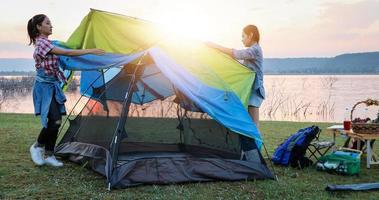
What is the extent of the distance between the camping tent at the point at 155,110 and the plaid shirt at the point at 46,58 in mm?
254

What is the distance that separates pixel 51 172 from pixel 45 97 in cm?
92

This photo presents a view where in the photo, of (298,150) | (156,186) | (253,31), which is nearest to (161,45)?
(253,31)

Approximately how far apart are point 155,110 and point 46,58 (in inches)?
60.6

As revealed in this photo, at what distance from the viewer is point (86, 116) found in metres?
6.22

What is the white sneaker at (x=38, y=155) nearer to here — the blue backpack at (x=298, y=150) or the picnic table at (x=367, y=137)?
the blue backpack at (x=298, y=150)

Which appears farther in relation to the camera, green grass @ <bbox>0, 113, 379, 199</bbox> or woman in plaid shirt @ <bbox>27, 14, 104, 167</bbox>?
woman in plaid shirt @ <bbox>27, 14, 104, 167</bbox>

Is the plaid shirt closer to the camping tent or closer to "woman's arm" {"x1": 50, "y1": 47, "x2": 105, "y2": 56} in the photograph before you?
"woman's arm" {"x1": 50, "y1": 47, "x2": 105, "y2": 56}

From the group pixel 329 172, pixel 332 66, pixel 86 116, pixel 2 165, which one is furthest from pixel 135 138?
pixel 332 66

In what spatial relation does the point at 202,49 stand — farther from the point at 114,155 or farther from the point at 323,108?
the point at 323,108

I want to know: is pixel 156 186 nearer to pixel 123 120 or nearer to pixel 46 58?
pixel 123 120

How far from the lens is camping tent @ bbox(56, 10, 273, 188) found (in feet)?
16.3

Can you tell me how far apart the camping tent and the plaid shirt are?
0.83ft

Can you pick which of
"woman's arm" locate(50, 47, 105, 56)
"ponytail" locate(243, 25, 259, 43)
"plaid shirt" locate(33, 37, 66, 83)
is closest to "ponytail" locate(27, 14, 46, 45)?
"plaid shirt" locate(33, 37, 66, 83)

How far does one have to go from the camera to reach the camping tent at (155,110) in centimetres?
495
